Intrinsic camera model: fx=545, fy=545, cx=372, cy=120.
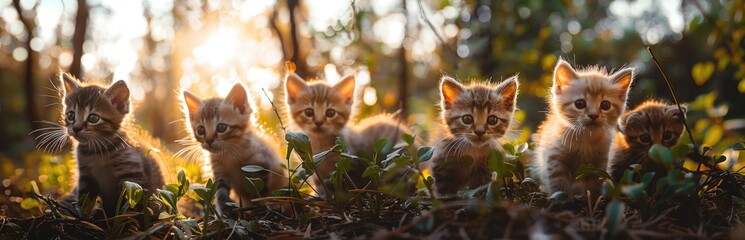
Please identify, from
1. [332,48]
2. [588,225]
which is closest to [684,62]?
[332,48]

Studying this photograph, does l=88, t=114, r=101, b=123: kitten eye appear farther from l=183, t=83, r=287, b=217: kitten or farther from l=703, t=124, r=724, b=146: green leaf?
l=703, t=124, r=724, b=146: green leaf

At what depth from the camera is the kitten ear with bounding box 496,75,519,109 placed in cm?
249

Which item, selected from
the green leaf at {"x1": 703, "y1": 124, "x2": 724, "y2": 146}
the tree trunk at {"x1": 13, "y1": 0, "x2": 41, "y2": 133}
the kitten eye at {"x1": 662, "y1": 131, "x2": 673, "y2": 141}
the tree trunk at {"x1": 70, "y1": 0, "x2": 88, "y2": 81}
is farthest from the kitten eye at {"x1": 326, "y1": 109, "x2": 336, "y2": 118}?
the tree trunk at {"x1": 13, "y1": 0, "x2": 41, "y2": 133}

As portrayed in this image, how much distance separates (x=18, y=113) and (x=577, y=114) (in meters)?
11.7

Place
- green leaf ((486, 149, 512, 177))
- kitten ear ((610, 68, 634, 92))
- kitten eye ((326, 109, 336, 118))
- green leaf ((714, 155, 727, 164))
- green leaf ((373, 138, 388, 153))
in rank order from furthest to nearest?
kitten eye ((326, 109, 336, 118)) → kitten ear ((610, 68, 634, 92)) → green leaf ((373, 138, 388, 153)) → green leaf ((714, 155, 727, 164)) → green leaf ((486, 149, 512, 177))

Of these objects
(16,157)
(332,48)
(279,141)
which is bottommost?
(16,157)

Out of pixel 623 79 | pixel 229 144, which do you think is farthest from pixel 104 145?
pixel 623 79

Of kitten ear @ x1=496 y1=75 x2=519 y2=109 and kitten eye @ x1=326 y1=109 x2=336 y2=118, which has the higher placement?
kitten ear @ x1=496 y1=75 x2=519 y2=109

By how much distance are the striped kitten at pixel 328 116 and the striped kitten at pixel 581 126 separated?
2.89ft

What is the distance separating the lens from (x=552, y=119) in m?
2.64

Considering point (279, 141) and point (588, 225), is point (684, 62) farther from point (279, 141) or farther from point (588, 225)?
point (588, 225)

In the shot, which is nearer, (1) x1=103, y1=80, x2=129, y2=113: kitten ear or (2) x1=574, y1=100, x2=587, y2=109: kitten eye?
(2) x1=574, y1=100, x2=587, y2=109: kitten eye

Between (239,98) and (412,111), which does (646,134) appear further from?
Answer: (412,111)

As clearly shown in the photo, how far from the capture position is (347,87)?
3.34 meters
